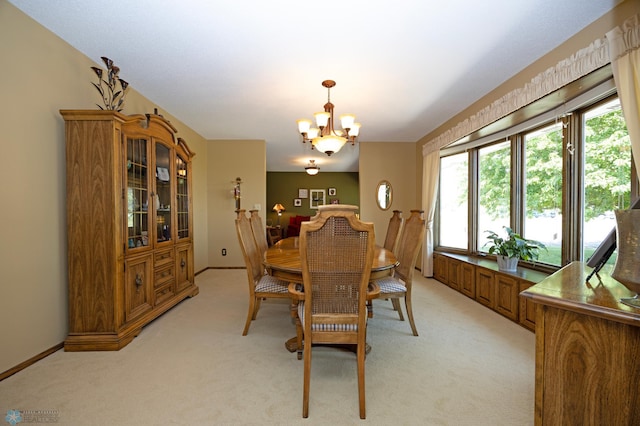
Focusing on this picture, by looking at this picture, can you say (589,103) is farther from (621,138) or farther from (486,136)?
(486,136)

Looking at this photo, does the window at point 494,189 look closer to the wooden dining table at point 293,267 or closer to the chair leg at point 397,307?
the chair leg at point 397,307

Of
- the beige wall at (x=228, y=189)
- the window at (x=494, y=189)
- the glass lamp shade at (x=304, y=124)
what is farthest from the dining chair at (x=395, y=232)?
the beige wall at (x=228, y=189)

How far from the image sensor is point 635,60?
1.57 m

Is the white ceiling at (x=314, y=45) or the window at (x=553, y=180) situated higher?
the white ceiling at (x=314, y=45)

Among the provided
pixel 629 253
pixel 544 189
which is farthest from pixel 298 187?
pixel 629 253

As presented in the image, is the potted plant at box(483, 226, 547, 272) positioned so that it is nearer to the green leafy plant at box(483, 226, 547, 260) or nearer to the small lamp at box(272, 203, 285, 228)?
the green leafy plant at box(483, 226, 547, 260)

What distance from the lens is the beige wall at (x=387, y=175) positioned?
207 inches

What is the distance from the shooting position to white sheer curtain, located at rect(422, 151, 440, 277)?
435 cm

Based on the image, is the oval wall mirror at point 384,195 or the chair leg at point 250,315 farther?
the oval wall mirror at point 384,195

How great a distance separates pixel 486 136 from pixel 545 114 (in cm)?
93

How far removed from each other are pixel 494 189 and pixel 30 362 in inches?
198

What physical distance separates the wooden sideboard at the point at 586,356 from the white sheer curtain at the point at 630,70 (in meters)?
1.19

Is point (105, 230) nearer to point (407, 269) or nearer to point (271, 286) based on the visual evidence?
point (271, 286)

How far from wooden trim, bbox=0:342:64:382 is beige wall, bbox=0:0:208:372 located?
3 centimetres
